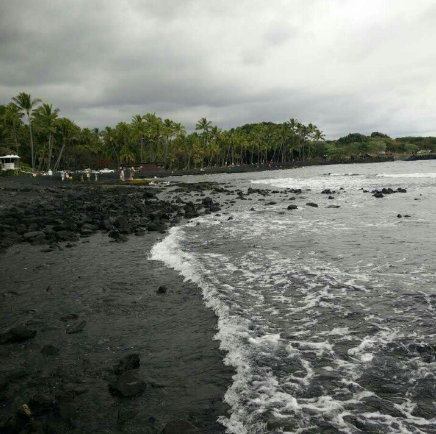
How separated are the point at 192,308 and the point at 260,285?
187 cm

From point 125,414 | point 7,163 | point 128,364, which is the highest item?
point 7,163

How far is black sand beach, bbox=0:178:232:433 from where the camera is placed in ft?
11.9

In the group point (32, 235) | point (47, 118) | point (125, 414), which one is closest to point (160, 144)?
point (47, 118)

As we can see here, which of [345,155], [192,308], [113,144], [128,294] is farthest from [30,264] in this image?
[345,155]

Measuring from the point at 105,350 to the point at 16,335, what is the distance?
1.50 m

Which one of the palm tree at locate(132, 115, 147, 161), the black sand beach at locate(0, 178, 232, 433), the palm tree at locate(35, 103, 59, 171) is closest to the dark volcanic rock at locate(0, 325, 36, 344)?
the black sand beach at locate(0, 178, 232, 433)

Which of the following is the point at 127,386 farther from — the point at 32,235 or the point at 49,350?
the point at 32,235

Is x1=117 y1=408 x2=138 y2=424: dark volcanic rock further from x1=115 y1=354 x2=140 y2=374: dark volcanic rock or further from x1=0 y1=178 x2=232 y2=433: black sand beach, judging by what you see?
x1=115 y1=354 x2=140 y2=374: dark volcanic rock

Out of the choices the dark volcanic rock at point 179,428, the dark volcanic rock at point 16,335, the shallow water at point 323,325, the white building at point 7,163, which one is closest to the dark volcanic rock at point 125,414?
the dark volcanic rock at point 179,428

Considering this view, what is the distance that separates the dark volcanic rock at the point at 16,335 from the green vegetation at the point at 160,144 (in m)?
61.8

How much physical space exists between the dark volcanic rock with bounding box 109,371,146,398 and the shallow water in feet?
3.53

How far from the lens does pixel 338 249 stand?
34.6ft

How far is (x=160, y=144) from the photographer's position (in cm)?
9694

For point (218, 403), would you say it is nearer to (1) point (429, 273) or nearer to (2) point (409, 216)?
(1) point (429, 273)
